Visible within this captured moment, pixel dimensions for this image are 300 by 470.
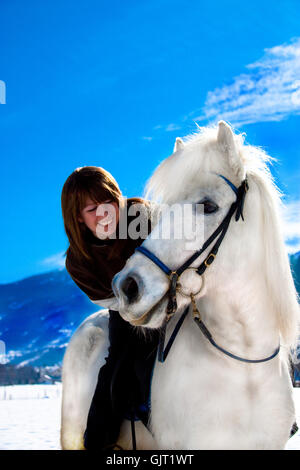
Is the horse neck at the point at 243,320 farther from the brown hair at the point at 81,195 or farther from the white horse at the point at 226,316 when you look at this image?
the brown hair at the point at 81,195

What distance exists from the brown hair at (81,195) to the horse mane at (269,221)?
544 millimetres

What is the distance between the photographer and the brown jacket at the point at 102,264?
3.04 metres

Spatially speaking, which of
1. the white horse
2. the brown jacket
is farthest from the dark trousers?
the brown jacket

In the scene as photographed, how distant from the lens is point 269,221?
2480mm

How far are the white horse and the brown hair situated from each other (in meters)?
0.61

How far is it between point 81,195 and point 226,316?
1301 mm

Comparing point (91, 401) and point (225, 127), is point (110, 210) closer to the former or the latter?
point (225, 127)

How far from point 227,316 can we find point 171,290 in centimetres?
41

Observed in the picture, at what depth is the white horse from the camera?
2340 mm

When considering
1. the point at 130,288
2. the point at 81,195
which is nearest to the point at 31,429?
the point at 81,195

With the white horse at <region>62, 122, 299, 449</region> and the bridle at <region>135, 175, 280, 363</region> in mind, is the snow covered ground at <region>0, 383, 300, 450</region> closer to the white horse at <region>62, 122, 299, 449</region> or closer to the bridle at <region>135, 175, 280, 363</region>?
the white horse at <region>62, 122, 299, 449</region>

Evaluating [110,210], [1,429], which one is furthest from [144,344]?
[1,429]

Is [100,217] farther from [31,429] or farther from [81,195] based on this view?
[31,429]

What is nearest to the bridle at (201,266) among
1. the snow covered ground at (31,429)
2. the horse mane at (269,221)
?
the horse mane at (269,221)
